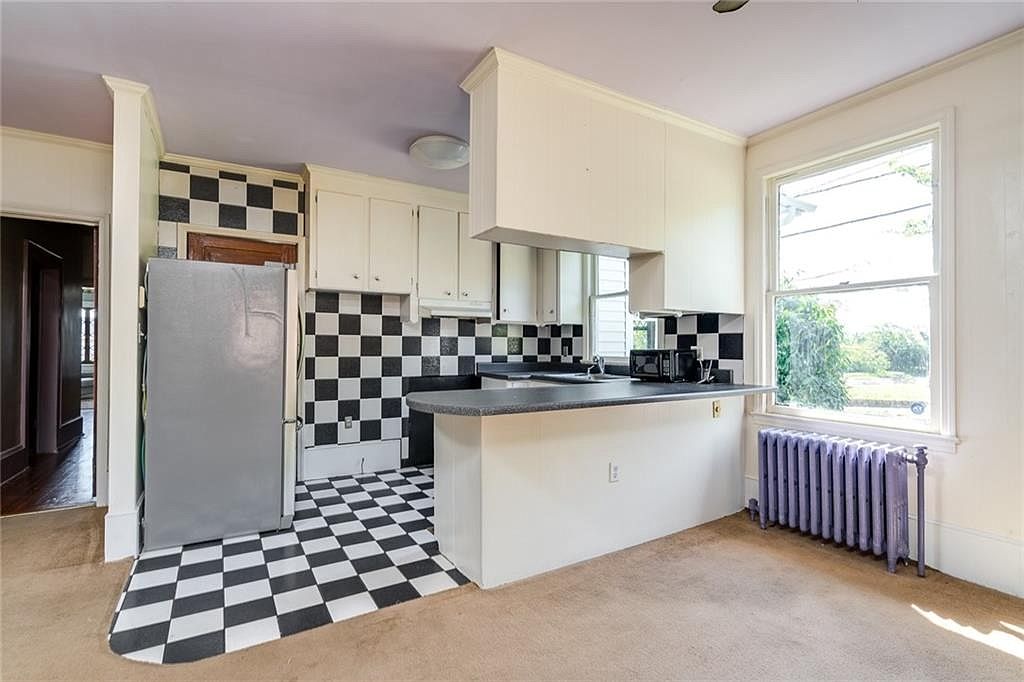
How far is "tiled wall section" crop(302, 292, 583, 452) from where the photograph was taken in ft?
13.0

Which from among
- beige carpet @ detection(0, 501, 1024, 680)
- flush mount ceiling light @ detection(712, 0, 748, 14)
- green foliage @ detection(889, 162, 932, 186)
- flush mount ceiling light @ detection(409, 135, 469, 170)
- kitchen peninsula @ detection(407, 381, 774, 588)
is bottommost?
beige carpet @ detection(0, 501, 1024, 680)

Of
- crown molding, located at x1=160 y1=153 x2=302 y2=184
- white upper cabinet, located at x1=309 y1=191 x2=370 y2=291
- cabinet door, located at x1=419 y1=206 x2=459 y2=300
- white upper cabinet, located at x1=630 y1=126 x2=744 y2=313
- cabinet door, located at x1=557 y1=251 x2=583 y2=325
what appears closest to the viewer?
white upper cabinet, located at x1=630 y1=126 x2=744 y2=313

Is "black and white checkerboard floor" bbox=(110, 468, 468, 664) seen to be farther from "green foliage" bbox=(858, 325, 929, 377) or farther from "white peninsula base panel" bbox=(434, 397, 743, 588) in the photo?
"green foliage" bbox=(858, 325, 929, 377)

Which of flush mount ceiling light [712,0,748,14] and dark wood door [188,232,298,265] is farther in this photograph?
dark wood door [188,232,298,265]

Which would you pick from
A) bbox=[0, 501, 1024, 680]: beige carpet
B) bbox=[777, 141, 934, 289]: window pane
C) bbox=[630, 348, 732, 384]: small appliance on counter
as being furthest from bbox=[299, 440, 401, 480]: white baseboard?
bbox=[777, 141, 934, 289]: window pane

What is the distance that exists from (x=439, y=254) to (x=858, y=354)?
316 centimetres

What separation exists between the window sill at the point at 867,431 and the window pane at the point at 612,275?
1.65 m

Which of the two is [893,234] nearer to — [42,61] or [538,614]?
[538,614]

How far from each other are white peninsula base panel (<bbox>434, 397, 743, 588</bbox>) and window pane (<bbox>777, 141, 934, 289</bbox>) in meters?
1.08

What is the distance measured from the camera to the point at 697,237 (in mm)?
3074

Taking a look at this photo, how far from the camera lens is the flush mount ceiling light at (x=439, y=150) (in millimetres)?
3100

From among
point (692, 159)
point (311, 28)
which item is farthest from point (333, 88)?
point (692, 159)

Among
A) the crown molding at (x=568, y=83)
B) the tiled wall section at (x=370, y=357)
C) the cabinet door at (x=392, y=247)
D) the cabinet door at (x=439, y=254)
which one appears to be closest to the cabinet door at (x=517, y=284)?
the tiled wall section at (x=370, y=357)

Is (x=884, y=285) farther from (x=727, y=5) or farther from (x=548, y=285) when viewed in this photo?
(x=548, y=285)
